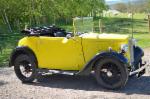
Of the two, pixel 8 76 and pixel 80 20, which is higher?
pixel 80 20

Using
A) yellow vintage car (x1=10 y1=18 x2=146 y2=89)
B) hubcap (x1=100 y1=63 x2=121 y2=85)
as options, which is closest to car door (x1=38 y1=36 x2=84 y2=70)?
yellow vintage car (x1=10 y1=18 x2=146 y2=89)

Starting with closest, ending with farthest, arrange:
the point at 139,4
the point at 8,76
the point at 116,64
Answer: the point at 116,64
the point at 8,76
the point at 139,4

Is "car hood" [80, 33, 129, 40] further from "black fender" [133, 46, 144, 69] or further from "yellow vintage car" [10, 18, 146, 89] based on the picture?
"black fender" [133, 46, 144, 69]

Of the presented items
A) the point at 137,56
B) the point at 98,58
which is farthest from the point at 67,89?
the point at 137,56

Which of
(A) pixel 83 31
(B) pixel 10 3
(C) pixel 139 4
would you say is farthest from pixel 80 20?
(C) pixel 139 4

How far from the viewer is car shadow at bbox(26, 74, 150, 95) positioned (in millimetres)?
8727

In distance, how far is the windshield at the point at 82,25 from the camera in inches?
362

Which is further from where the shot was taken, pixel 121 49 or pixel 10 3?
pixel 10 3

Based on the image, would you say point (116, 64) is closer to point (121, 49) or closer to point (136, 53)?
point (121, 49)

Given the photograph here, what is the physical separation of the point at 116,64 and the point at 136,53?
131cm

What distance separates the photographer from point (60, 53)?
930 centimetres

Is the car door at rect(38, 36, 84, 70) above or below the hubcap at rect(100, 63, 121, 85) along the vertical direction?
above

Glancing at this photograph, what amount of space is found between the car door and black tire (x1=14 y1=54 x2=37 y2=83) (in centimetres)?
24

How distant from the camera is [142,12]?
81562 mm
